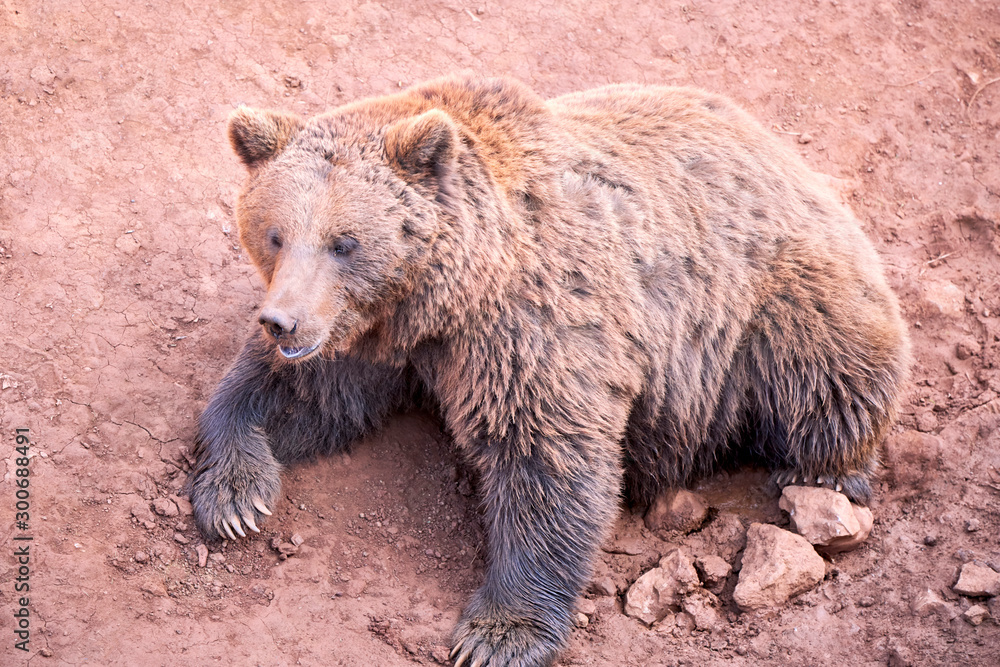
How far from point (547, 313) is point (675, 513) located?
1791 mm

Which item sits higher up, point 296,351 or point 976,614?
point 296,351

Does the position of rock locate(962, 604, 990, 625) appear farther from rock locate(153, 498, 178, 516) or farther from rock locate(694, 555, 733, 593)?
rock locate(153, 498, 178, 516)

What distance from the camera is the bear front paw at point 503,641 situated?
15.0 ft

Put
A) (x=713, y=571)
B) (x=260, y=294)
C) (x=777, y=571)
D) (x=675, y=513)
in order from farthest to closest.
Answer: (x=260, y=294) < (x=675, y=513) < (x=713, y=571) < (x=777, y=571)

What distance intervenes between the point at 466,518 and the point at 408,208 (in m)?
2.09

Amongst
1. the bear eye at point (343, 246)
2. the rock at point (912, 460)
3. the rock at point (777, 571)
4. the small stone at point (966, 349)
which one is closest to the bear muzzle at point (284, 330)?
the bear eye at point (343, 246)

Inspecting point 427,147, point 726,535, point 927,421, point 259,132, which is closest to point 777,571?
point 726,535

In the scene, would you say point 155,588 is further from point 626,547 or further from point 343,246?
point 626,547

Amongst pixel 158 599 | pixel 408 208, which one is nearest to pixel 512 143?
pixel 408 208

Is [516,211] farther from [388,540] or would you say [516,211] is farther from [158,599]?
[158,599]

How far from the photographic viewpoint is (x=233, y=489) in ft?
16.3

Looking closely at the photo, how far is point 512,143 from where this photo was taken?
15.1ft

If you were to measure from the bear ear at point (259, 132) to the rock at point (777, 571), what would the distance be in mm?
3358

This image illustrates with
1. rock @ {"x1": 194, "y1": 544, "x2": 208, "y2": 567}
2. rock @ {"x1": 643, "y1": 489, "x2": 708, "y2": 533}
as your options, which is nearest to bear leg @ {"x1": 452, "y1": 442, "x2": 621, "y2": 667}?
rock @ {"x1": 643, "y1": 489, "x2": 708, "y2": 533}
